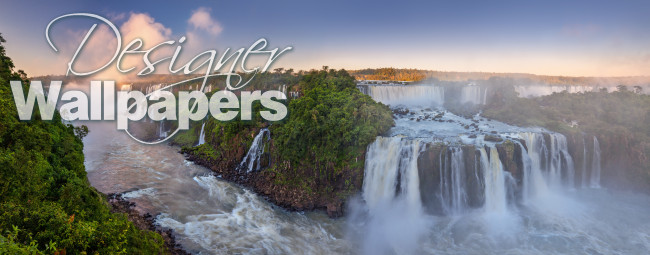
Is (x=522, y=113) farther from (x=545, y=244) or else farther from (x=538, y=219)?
(x=545, y=244)

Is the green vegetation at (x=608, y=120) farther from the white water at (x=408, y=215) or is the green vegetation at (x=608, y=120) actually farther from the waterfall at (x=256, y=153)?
the waterfall at (x=256, y=153)

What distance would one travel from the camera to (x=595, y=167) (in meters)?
20.7

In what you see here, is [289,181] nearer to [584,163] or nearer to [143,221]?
[143,221]

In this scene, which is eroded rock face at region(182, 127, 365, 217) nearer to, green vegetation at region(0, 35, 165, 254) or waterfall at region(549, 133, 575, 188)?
green vegetation at region(0, 35, 165, 254)

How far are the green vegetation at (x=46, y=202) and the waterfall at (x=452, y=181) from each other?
14584 mm

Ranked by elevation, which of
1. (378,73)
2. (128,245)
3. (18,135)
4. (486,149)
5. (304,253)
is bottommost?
(304,253)

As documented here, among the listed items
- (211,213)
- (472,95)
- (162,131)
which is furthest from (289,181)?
(472,95)

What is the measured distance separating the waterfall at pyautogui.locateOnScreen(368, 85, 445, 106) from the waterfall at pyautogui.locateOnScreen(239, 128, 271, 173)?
52.5 ft

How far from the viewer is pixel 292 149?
20406 mm

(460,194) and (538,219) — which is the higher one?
(460,194)

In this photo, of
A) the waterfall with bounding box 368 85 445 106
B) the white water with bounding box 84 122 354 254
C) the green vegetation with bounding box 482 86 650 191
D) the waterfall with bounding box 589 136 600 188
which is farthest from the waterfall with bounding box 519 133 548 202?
the waterfall with bounding box 368 85 445 106

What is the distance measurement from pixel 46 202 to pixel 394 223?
14.5 m

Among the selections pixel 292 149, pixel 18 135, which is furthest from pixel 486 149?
pixel 18 135

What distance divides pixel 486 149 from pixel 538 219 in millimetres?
4610
